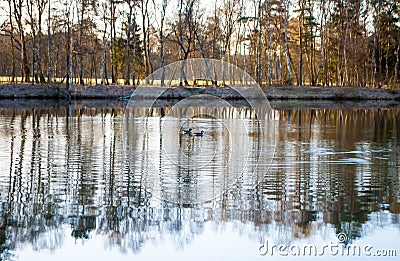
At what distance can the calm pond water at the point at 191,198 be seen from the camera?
29.6 ft

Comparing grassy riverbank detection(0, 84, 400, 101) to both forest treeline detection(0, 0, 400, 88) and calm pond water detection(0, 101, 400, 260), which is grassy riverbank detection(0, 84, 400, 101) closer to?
forest treeline detection(0, 0, 400, 88)

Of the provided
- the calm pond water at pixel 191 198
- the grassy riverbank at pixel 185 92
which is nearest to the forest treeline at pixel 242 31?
the grassy riverbank at pixel 185 92

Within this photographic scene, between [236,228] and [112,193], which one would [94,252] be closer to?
[236,228]

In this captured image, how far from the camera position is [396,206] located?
1111 cm

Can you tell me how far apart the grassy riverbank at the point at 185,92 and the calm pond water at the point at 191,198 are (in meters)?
31.8

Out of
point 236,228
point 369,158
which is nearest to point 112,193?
point 236,228
